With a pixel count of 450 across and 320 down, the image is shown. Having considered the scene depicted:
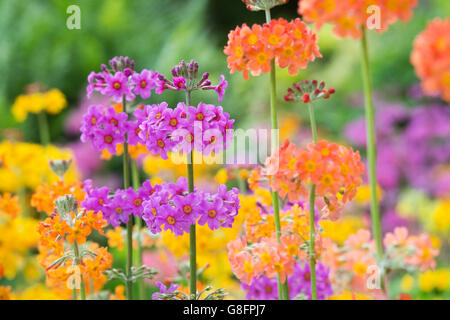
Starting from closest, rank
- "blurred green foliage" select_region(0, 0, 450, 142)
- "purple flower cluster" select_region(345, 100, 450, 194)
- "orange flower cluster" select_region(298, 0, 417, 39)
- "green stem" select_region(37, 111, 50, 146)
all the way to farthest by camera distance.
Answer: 1. "orange flower cluster" select_region(298, 0, 417, 39)
2. "green stem" select_region(37, 111, 50, 146)
3. "purple flower cluster" select_region(345, 100, 450, 194)
4. "blurred green foliage" select_region(0, 0, 450, 142)

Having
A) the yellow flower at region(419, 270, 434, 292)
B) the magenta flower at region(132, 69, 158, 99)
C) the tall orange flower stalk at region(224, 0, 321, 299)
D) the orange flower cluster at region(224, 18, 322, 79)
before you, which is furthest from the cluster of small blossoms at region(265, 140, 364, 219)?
the yellow flower at region(419, 270, 434, 292)

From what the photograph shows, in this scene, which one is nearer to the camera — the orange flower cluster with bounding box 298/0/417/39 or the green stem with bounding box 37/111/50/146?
the orange flower cluster with bounding box 298/0/417/39

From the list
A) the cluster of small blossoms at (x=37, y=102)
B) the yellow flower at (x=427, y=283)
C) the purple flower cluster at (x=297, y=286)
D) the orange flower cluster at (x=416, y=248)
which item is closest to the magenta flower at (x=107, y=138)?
the purple flower cluster at (x=297, y=286)

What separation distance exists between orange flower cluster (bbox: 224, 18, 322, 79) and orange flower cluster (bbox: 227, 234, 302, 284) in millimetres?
259

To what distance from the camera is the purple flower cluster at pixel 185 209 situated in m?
0.81

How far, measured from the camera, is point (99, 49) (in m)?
3.22

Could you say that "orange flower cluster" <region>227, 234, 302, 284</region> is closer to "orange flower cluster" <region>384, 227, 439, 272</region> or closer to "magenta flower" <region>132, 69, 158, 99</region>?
"orange flower cluster" <region>384, 227, 439, 272</region>

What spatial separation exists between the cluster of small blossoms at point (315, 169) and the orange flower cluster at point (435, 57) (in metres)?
0.20

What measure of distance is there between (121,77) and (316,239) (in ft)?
1.33

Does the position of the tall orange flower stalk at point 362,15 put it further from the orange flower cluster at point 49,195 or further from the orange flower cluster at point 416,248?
the orange flower cluster at point 49,195

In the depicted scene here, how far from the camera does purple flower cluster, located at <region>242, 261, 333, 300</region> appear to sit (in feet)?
3.39

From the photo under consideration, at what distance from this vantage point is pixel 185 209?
82 centimetres

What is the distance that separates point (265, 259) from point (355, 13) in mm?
365

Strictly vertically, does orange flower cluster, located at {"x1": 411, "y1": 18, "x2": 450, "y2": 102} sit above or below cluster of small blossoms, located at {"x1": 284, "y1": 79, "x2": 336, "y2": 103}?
above
